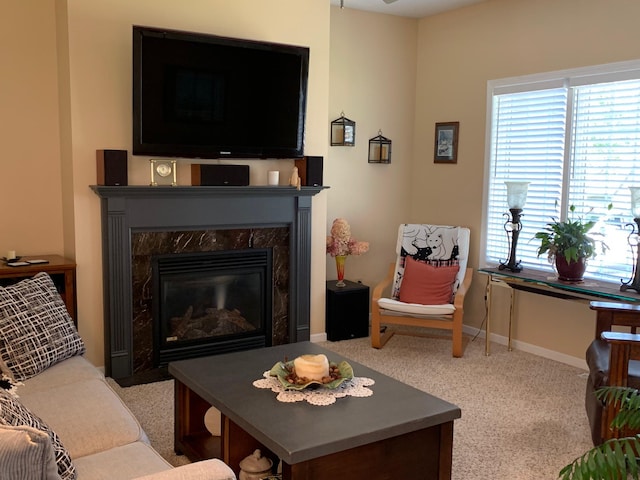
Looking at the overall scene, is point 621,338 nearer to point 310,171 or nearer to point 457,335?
point 457,335

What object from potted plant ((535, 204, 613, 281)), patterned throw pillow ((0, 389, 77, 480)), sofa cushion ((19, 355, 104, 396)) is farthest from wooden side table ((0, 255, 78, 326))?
potted plant ((535, 204, 613, 281))

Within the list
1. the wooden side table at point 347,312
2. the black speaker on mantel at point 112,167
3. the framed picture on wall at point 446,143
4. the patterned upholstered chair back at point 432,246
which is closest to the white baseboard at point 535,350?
the patterned upholstered chair back at point 432,246

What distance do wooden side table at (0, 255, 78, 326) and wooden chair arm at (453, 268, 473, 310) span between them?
8.78 feet

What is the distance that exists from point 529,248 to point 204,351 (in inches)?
102

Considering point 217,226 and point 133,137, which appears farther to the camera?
point 217,226

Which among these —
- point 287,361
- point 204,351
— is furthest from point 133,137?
point 287,361

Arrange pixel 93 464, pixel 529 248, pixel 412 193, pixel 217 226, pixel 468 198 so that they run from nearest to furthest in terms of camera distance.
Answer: pixel 93 464 < pixel 217 226 < pixel 529 248 < pixel 468 198 < pixel 412 193

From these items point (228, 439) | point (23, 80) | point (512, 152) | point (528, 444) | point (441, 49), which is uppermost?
point (441, 49)

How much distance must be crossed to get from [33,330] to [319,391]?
140 centimetres

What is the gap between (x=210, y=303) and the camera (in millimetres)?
4562

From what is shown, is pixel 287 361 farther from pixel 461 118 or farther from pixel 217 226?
pixel 461 118

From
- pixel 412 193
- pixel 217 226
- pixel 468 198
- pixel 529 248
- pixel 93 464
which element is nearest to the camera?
pixel 93 464

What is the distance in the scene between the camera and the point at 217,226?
4.46 metres

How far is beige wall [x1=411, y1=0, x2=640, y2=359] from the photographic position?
4.48 m
